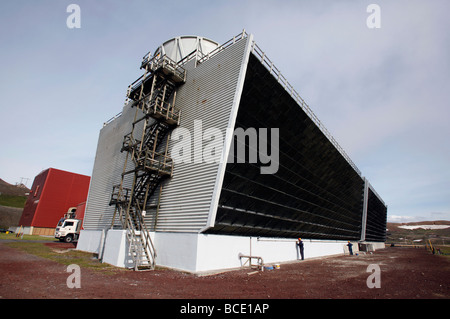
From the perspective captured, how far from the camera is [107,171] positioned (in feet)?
84.9

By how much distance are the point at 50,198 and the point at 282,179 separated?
48.5 meters

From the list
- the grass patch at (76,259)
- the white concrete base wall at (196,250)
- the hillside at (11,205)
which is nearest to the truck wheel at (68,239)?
the grass patch at (76,259)

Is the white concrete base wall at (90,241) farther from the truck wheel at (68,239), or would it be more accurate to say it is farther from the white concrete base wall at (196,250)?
the truck wheel at (68,239)

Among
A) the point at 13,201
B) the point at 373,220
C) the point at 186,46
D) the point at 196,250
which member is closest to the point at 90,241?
the point at 196,250

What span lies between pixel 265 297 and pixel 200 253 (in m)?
5.85

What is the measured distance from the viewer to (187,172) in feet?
51.8

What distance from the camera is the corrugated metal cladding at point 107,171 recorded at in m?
23.9

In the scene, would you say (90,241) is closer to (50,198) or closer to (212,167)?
(212,167)

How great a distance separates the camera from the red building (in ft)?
151

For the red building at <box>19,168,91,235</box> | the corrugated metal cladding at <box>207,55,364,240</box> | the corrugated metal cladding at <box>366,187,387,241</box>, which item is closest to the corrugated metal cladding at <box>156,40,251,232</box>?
the corrugated metal cladding at <box>207,55,364,240</box>

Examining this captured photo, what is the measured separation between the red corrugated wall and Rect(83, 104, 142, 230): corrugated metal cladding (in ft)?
85.5

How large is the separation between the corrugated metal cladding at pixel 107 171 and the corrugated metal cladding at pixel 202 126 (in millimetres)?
7698
